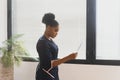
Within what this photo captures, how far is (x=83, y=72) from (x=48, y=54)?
3.64 ft

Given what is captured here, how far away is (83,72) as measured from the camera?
322cm

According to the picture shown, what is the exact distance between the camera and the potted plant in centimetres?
304

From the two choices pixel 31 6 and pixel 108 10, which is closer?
pixel 108 10

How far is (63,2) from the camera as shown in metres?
3.34

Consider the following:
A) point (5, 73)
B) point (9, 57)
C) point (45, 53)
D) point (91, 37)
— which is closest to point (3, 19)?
point (9, 57)

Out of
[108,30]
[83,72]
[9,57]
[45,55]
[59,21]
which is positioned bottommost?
[83,72]

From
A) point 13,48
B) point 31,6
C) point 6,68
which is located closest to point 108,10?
point 31,6

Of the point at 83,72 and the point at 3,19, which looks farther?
the point at 3,19

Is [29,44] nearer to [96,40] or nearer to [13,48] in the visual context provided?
[13,48]

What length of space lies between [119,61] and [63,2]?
116 cm

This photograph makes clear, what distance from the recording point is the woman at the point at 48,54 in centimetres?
227

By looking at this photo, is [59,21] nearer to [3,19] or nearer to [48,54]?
[3,19]

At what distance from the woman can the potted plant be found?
0.81 meters

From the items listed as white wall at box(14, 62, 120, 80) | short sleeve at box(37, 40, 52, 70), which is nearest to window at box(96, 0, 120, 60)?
white wall at box(14, 62, 120, 80)
